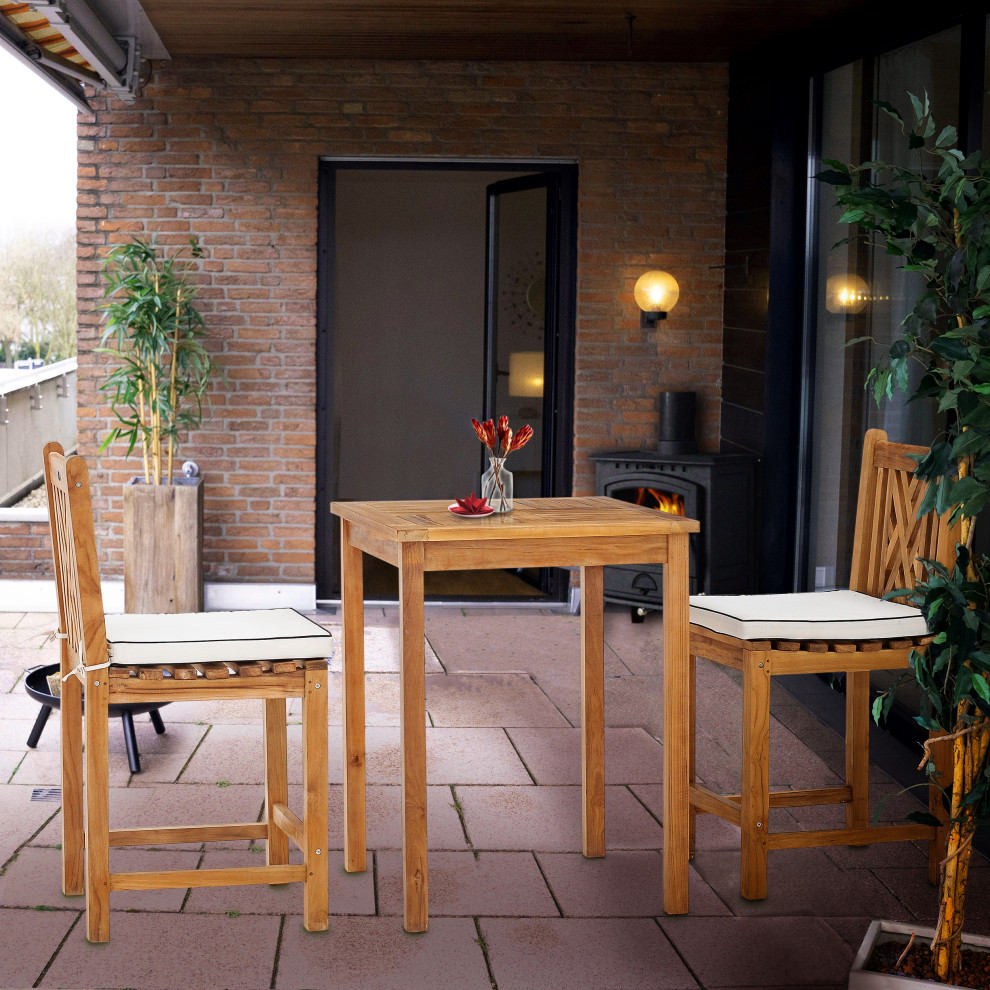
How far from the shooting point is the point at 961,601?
1.99m

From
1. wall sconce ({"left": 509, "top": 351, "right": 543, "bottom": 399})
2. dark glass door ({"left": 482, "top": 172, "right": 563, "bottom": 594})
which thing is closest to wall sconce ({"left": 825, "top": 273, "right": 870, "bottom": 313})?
dark glass door ({"left": 482, "top": 172, "right": 563, "bottom": 594})

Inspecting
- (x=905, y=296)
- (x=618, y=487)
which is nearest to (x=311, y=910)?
(x=905, y=296)

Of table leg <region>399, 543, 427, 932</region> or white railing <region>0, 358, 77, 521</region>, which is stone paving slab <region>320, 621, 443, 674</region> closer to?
white railing <region>0, 358, 77, 521</region>

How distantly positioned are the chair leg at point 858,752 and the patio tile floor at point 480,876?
0.38 ft

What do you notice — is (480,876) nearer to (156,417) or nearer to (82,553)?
(82,553)

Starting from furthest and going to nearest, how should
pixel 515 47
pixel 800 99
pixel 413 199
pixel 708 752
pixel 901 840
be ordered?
pixel 413 199 < pixel 515 47 < pixel 800 99 < pixel 708 752 < pixel 901 840

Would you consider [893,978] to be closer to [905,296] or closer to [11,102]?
[905,296]

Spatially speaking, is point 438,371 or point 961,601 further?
point 438,371

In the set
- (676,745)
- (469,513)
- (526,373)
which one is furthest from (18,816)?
(526,373)

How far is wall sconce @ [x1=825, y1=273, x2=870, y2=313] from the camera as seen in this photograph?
4410mm

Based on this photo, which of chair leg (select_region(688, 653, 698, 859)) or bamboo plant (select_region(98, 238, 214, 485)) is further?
bamboo plant (select_region(98, 238, 214, 485))

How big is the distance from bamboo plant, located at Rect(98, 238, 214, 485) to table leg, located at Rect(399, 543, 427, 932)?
3.16m

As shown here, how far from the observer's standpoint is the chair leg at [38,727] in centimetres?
353

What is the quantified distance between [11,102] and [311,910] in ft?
14.9
